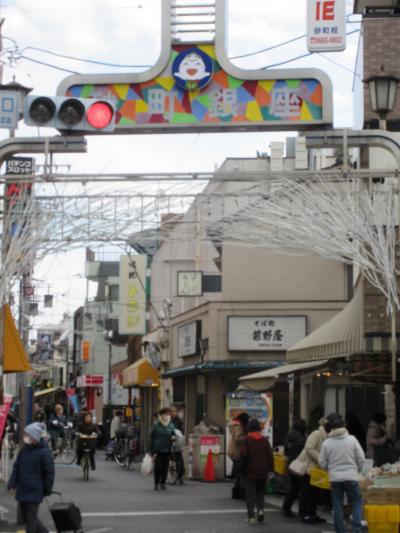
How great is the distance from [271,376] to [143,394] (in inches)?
1082

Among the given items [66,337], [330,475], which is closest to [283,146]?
[330,475]

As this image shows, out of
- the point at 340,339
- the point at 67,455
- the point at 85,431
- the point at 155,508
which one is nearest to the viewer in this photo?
the point at 340,339

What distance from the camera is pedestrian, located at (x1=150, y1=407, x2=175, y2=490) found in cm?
2386

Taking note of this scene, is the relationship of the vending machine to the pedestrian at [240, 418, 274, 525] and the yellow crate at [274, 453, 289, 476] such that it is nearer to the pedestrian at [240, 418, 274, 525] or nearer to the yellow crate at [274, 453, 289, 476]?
the yellow crate at [274, 453, 289, 476]

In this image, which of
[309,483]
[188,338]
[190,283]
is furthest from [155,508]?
[190,283]

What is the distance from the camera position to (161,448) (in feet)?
78.9

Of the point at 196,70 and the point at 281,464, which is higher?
the point at 196,70

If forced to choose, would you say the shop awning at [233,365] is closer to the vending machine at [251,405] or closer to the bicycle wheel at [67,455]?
the bicycle wheel at [67,455]

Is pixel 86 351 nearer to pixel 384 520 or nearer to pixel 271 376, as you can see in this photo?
pixel 271 376

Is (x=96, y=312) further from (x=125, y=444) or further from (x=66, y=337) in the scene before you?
(x=125, y=444)

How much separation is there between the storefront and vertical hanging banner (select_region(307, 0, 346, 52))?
27735 mm

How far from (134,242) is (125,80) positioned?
2.54 m

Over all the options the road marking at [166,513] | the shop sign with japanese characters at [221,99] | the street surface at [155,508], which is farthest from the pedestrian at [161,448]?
the shop sign with japanese characters at [221,99]

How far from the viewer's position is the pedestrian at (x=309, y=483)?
16672 mm
